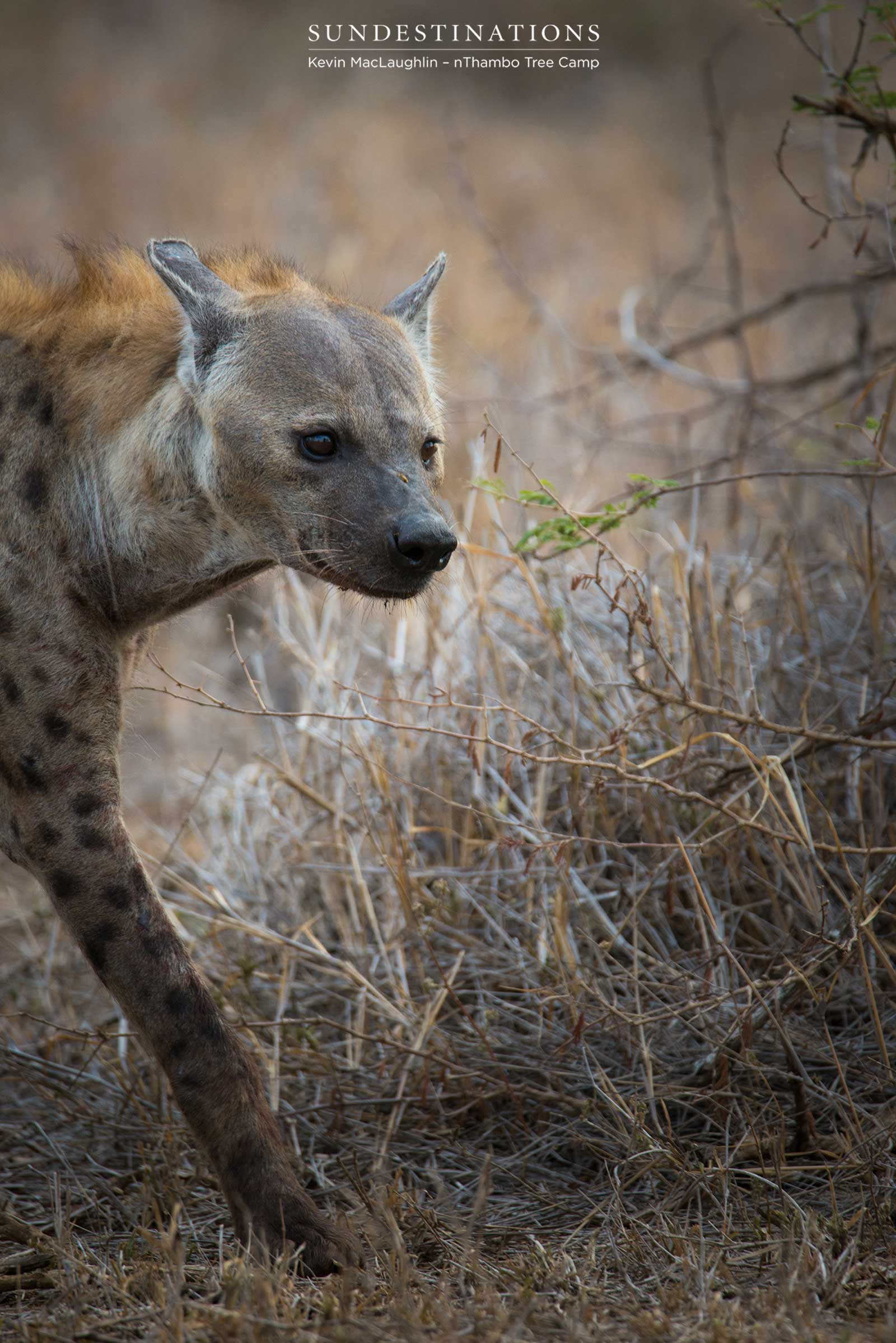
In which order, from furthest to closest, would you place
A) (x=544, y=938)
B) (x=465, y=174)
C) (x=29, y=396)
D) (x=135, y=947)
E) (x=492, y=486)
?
(x=465, y=174), (x=544, y=938), (x=492, y=486), (x=29, y=396), (x=135, y=947)

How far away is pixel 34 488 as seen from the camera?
2.84 metres

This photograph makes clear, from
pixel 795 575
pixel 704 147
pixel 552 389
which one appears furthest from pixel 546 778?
pixel 704 147

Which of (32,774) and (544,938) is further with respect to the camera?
(544,938)

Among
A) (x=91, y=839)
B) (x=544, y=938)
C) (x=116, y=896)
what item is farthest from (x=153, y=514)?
(x=544, y=938)

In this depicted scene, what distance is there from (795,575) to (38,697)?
2.22 meters

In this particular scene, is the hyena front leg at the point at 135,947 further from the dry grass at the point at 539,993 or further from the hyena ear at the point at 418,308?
the hyena ear at the point at 418,308

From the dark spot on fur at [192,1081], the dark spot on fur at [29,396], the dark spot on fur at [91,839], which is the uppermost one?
the dark spot on fur at [29,396]

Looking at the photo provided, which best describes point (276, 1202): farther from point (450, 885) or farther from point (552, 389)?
point (552, 389)

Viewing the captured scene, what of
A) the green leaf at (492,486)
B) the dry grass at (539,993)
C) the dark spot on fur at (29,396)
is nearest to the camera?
the dry grass at (539,993)

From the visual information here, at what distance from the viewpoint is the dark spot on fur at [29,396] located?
2922 millimetres

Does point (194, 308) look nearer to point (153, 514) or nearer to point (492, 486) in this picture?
point (153, 514)

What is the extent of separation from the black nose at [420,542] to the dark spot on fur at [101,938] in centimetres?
96

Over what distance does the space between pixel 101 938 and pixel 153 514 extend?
37.3 inches

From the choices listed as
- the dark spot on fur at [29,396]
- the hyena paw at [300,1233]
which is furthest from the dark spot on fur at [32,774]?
the hyena paw at [300,1233]
